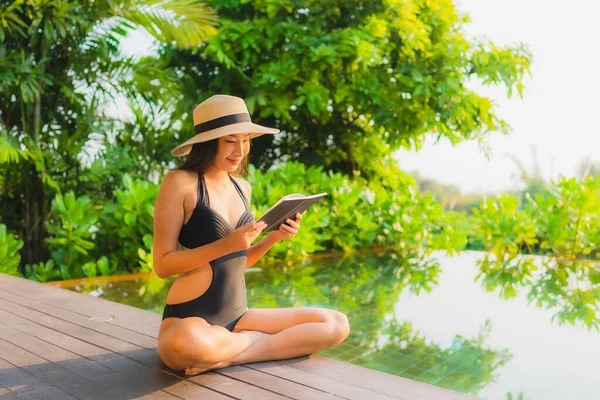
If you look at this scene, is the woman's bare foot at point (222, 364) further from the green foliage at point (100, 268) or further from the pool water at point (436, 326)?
the green foliage at point (100, 268)

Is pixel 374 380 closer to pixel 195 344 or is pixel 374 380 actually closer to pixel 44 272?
pixel 195 344

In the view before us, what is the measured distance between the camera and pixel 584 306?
4539mm

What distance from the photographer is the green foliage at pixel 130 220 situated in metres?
5.67

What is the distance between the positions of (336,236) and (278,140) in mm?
2912

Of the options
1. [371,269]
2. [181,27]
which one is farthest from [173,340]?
[181,27]

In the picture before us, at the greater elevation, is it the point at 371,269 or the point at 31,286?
the point at 371,269

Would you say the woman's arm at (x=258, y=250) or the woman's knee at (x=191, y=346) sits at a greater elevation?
the woman's arm at (x=258, y=250)

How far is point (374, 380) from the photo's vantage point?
7.04 ft

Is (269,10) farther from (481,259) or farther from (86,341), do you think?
(86,341)

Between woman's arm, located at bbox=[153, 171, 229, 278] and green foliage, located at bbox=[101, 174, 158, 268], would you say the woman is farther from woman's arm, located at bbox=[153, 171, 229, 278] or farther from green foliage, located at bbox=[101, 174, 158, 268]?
green foliage, located at bbox=[101, 174, 158, 268]

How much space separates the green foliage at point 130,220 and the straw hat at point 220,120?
358 cm

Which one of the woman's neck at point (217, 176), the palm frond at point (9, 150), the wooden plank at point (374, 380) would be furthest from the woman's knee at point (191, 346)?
the palm frond at point (9, 150)

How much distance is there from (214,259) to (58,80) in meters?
4.94

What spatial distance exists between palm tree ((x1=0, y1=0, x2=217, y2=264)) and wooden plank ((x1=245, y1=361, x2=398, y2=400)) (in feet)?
14.2
